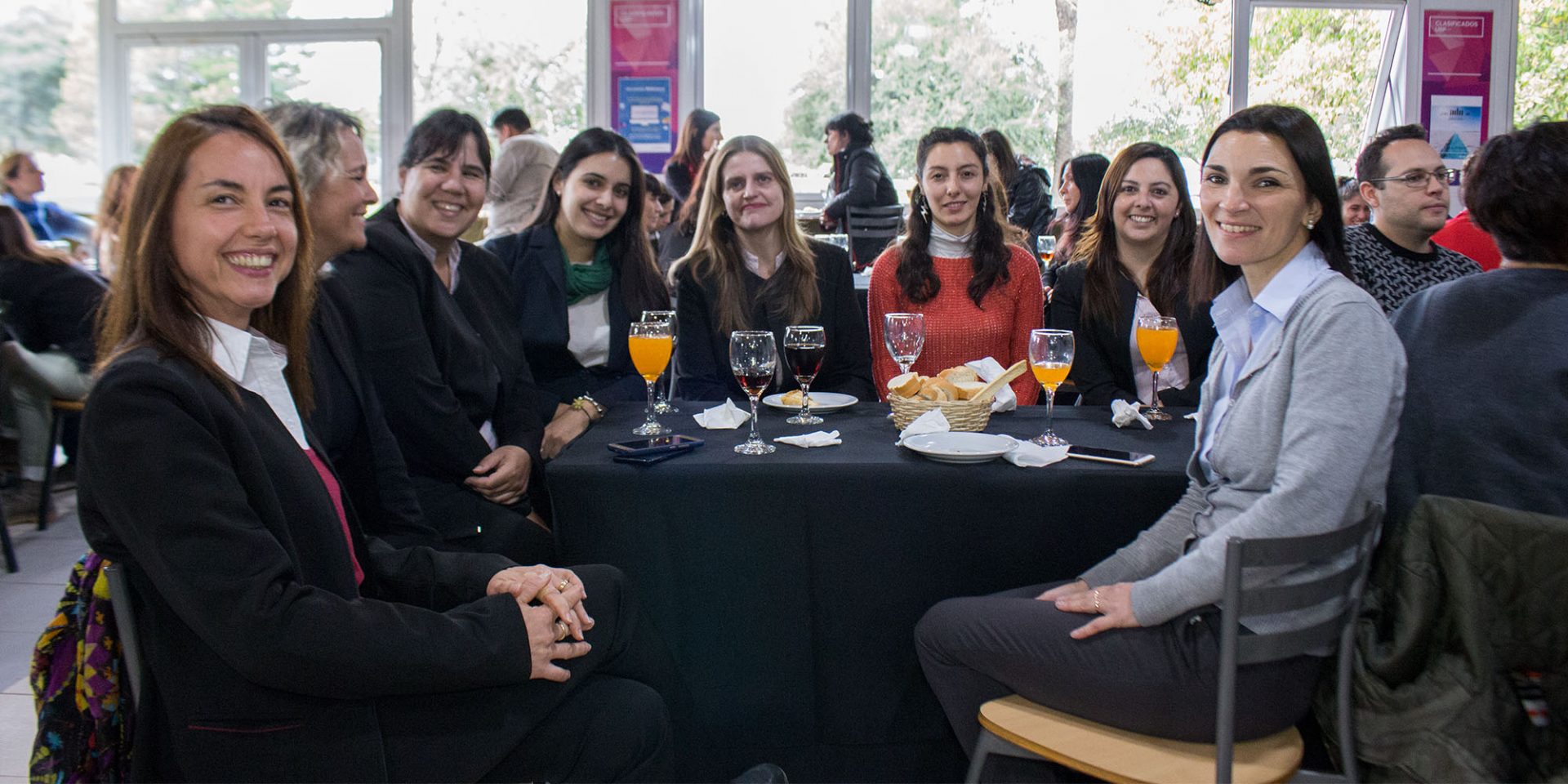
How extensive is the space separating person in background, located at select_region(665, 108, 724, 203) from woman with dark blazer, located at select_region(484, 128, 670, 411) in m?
3.38

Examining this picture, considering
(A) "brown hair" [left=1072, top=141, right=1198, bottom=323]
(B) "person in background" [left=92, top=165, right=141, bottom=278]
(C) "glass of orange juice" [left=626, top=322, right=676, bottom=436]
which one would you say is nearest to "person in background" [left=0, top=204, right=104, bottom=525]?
(B) "person in background" [left=92, top=165, right=141, bottom=278]

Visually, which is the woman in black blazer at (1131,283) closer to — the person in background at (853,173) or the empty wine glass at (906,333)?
the empty wine glass at (906,333)

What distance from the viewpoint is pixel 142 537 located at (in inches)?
45.1

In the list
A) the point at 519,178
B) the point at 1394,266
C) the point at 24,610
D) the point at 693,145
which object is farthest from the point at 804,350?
the point at 693,145

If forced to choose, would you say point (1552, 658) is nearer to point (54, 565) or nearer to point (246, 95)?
point (54, 565)

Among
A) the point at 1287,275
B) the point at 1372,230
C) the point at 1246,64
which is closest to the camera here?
the point at 1287,275

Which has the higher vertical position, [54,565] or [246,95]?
[246,95]

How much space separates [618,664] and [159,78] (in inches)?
343

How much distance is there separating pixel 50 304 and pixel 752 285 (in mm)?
2774

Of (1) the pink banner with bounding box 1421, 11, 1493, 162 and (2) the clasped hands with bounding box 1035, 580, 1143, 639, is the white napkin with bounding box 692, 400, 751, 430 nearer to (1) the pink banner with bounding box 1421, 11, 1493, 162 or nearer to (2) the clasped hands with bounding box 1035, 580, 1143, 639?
(2) the clasped hands with bounding box 1035, 580, 1143, 639

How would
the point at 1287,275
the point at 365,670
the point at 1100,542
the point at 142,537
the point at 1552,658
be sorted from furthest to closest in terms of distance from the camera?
the point at 1100,542
the point at 1287,275
the point at 1552,658
the point at 365,670
the point at 142,537

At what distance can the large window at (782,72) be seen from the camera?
7.98 m

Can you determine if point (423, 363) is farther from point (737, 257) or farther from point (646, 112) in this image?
point (646, 112)

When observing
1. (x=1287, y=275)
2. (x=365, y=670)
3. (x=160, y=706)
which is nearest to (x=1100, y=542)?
(x=1287, y=275)
